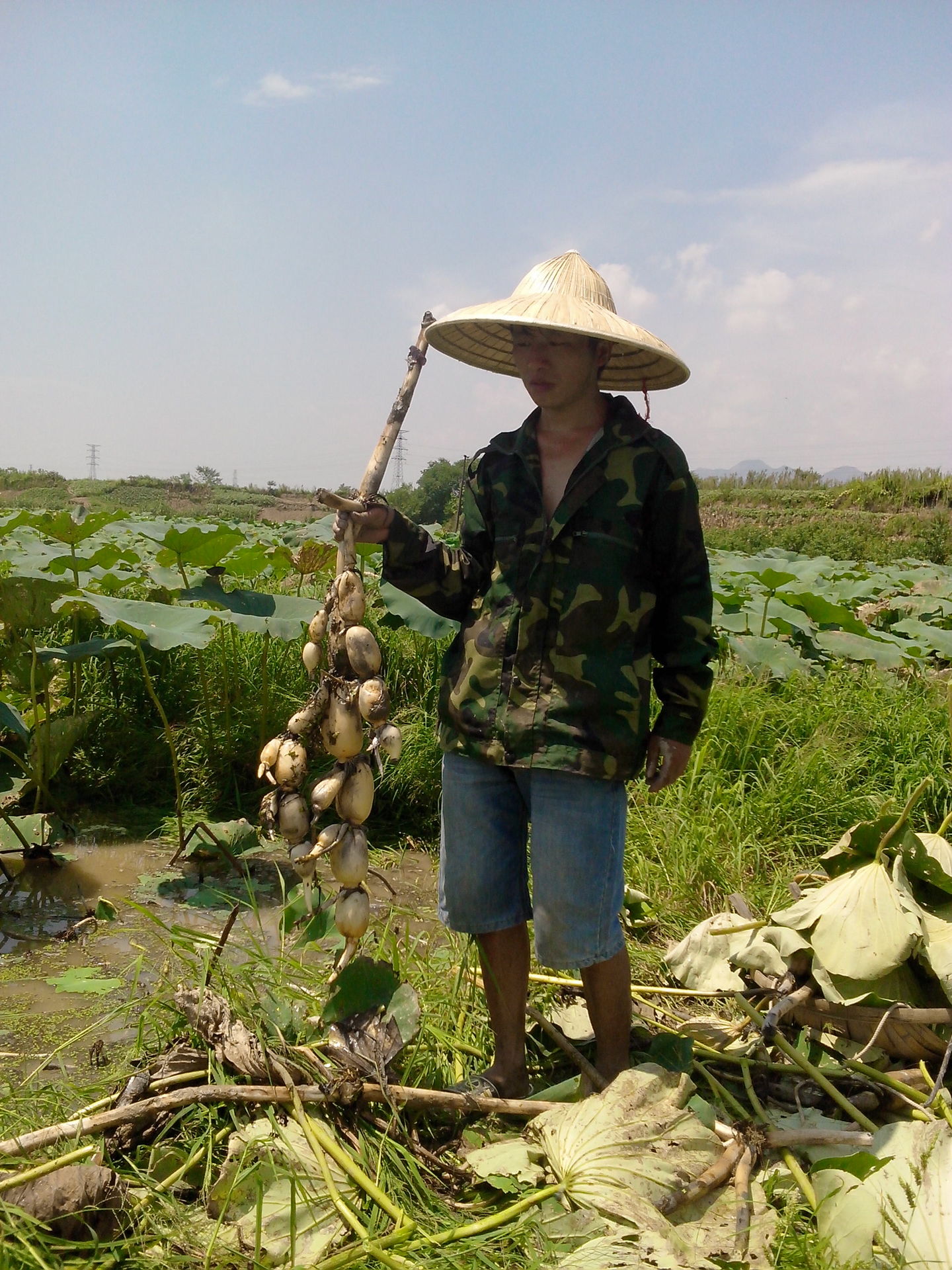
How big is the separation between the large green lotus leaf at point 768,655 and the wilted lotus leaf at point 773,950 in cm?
221

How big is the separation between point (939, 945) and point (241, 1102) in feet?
5.01

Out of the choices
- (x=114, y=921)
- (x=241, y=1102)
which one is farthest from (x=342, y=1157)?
(x=114, y=921)

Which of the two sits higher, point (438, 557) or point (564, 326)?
point (564, 326)

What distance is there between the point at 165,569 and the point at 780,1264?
360 cm

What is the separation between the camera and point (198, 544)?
3768 millimetres

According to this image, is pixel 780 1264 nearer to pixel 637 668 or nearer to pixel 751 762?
pixel 637 668

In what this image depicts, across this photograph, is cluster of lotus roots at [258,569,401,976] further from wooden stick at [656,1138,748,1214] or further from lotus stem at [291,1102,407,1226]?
wooden stick at [656,1138,748,1214]

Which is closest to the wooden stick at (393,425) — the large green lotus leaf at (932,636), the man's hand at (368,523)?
the man's hand at (368,523)

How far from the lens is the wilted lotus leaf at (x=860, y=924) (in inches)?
82.8

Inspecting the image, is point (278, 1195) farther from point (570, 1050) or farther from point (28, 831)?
point (28, 831)

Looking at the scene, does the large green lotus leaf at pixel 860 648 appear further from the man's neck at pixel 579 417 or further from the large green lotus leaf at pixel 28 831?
the large green lotus leaf at pixel 28 831

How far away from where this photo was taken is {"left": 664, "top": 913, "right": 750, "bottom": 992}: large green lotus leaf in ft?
8.01

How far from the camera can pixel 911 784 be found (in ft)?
11.9

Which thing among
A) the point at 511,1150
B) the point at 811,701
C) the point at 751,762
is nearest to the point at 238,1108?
the point at 511,1150
